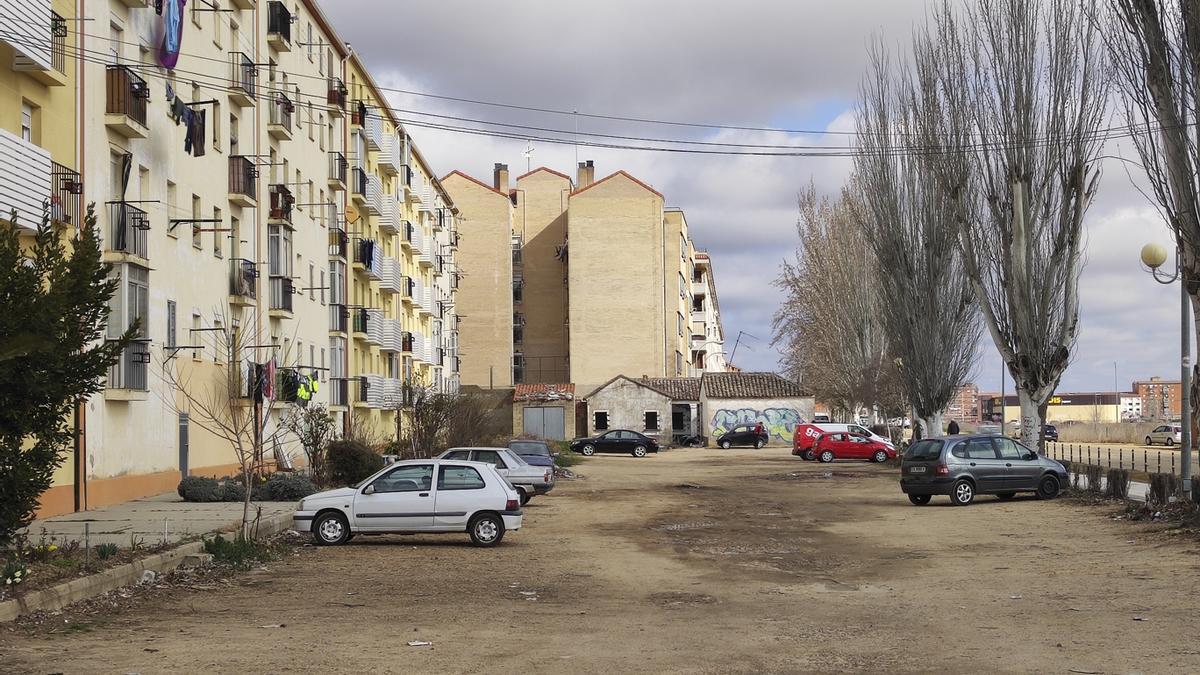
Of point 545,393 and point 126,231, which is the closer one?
point 126,231

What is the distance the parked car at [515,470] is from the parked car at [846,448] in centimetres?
2721

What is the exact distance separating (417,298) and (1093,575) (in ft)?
189

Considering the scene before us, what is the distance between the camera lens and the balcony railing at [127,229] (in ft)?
86.6

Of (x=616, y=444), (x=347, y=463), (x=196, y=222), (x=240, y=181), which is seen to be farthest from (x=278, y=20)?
(x=616, y=444)

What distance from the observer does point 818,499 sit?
31594 millimetres

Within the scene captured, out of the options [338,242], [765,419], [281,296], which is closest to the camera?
[281,296]

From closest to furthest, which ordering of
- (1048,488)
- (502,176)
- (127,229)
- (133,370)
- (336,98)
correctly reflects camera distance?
(127,229)
(133,370)
(1048,488)
(336,98)
(502,176)

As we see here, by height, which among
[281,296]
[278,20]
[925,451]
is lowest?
[925,451]

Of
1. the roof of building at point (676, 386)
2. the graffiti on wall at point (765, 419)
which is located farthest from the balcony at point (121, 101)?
the graffiti on wall at point (765, 419)

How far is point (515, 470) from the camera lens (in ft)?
98.6

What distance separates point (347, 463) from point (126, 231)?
30.4 ft

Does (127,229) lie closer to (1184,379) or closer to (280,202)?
(280,202)

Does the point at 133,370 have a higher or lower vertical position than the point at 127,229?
lower

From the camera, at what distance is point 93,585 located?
1305cm
